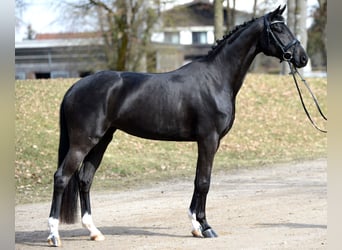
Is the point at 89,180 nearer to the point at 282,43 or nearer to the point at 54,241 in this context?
the point at 54,241

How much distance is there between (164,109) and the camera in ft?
22.3

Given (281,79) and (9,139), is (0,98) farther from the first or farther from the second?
(281,79)

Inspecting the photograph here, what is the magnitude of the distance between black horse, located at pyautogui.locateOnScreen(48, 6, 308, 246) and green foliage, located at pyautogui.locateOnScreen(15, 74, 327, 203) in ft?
14.7

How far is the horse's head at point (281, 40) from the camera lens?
22.7ft

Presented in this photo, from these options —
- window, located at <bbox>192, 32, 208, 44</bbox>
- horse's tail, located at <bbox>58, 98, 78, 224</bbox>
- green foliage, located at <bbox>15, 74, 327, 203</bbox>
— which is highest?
window, located at <bbox>192, 32, 208, 44</bbox>

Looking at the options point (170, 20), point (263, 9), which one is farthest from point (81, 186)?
point (263, 9)

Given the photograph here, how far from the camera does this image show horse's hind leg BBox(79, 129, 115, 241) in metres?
6.91

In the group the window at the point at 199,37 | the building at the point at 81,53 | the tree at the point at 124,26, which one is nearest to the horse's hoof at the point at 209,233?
the building at the point at 81,53

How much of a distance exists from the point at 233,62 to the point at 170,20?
28.4 metres

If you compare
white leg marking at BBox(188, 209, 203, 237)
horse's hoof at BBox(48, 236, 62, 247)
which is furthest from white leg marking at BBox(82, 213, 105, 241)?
white leg marking at BBox(188, 209, 203, 237)

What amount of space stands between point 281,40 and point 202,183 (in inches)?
70.1

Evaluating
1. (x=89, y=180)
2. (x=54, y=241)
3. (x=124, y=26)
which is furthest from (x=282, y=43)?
(x=124, y=26)

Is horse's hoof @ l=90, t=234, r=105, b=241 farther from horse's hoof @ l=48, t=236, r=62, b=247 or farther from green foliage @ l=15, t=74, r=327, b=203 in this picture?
green foliage @ l=15, t=74, r=327, b=203

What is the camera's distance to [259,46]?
709 centimetres
